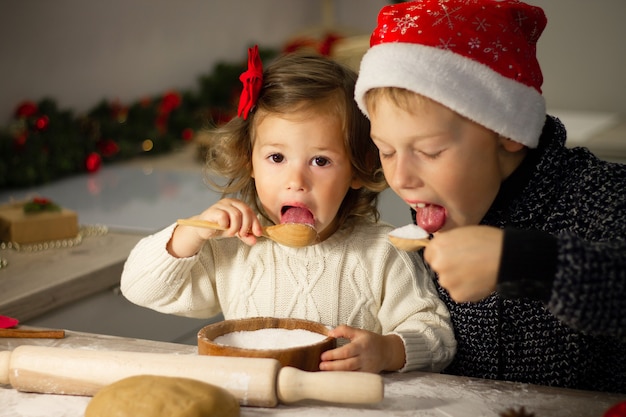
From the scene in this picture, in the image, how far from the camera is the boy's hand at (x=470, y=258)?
0.86m

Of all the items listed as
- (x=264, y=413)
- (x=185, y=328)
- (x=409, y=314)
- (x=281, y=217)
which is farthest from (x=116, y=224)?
(x=264, y=413)

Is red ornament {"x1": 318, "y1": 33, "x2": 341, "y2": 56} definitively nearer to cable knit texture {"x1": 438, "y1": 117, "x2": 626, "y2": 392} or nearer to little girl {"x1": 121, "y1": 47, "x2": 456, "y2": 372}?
little girl {"x1": 121, "y1": 47, "x2": 456, "y2": 372}

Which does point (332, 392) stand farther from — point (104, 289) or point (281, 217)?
point (104, 289)

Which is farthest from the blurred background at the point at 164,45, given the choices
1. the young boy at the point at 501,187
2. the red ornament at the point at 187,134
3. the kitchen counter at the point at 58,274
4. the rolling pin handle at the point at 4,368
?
the young boy at the point at 501,187

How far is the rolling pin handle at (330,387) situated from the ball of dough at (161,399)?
0.06 m

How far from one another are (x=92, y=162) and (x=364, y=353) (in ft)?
5.80

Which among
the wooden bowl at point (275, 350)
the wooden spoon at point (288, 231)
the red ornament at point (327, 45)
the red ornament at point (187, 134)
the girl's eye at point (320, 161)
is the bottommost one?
the wooden bowl at point (275, 350)

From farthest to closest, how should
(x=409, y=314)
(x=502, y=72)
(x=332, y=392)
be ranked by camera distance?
(x=409, y=314)
(x=502, y=72)
(x=332, y=392)

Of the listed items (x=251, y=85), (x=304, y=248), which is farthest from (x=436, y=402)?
(x=251, y=85)

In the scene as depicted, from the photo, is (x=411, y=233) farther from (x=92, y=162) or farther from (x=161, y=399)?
(x=92, y=162)

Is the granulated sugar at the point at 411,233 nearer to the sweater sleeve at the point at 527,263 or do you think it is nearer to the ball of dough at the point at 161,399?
the sweater sleeve at the point at 527,263

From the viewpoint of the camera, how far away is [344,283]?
1.33 m

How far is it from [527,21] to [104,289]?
3.46ft

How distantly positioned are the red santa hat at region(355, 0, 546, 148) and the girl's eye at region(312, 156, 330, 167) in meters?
0.20
